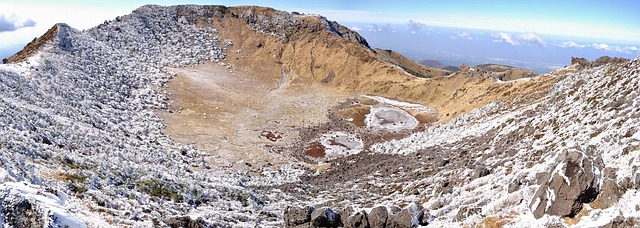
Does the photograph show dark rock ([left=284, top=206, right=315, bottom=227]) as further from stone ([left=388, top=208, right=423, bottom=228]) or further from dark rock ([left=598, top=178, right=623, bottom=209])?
dark rock ([left=598, top=178, right=623, bottom=209])

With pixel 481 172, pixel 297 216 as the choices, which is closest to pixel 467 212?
pixel 481 172

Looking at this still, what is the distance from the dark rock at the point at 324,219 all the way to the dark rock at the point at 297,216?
0.99 ft

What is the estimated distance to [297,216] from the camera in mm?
17719

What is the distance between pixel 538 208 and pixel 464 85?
5534 centimetres

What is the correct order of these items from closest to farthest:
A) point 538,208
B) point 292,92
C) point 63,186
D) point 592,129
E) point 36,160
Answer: point 538,208 → point 63,186 → point 36,160 → point 592,129 → point 292,92

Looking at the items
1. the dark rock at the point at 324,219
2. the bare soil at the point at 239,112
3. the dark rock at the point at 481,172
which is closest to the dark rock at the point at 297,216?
the dark rock at the point at 324,219

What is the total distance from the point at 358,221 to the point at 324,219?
4.80ft

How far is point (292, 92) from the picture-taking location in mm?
72188

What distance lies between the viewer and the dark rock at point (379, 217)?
54.9 ft

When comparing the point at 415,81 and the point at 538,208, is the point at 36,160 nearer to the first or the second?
the point at 538,208

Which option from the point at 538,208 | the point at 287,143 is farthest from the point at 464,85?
the point at 538,208

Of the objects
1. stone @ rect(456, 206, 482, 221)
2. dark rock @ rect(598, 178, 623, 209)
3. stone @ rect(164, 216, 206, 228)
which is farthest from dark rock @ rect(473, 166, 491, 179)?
stone @ rect(164, 216, 206, 228)

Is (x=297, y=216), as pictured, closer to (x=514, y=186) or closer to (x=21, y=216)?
(x=514, y=186)

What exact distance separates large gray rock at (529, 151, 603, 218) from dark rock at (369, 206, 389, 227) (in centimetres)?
554
